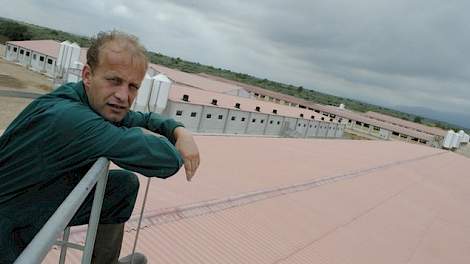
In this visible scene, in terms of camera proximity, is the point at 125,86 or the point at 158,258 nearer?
the point at 125,86

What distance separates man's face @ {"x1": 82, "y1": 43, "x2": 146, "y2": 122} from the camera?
217 centimetres

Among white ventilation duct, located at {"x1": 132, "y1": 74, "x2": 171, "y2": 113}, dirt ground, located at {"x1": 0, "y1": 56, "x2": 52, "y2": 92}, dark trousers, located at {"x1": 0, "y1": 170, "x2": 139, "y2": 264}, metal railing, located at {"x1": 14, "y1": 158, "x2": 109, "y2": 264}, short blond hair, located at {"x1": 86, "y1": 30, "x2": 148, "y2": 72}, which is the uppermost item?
short blond hair, located at {"x1": 86, "y1": 30, "x2": 148, "y2": 72}

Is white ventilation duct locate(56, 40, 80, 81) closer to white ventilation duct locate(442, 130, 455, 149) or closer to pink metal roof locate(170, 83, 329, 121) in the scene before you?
pink metal roof locate(170, 83, 329, 121)

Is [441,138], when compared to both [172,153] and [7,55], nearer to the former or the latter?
[7,55]

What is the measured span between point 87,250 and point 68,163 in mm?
418

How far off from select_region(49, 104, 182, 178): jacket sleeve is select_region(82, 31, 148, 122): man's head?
245 millimetres

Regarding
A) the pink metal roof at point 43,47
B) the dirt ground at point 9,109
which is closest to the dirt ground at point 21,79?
the pink metal roof at point 43,47

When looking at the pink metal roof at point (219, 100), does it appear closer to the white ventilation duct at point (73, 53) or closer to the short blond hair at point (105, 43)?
the white ventilation duct at point (73, 53)

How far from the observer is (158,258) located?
548cm

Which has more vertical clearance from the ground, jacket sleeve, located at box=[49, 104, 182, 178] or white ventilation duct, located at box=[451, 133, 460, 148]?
→ jacket sleeve, located at box=[49, 104, 182, 178]

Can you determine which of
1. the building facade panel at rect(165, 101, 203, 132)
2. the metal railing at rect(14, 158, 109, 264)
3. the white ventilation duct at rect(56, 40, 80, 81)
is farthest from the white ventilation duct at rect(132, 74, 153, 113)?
the metal railing at rect(14, 158, 109, 264)

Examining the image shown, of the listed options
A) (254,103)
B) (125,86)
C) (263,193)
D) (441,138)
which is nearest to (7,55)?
(254,103)

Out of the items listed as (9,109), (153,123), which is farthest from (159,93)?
(153,123)

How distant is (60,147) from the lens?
1.89m
